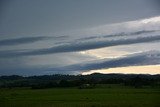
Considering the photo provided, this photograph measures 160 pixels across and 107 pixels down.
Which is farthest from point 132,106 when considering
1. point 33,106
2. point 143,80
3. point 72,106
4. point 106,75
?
point 106,75

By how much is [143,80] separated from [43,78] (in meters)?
41.7

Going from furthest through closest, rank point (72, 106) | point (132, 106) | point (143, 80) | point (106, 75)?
point (106, 75)
point (143, 80)
point (72, 106)
point (132, 106)

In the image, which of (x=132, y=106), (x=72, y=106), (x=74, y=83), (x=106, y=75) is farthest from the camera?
(x=106, y=75)

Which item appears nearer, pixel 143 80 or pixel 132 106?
pixel 132 106

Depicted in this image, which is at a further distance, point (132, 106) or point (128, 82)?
point (128, 82)

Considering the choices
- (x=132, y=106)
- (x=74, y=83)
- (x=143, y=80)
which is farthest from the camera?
(x=74, y=83)

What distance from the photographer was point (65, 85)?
63.5 metres

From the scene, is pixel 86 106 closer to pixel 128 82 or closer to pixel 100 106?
pixel 100 106

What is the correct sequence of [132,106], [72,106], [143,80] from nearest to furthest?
[132,106]
[72,106]
[143,80]

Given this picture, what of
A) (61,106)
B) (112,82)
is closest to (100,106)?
(61,106)

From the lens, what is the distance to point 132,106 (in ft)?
81.5

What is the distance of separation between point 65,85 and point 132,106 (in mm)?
39215

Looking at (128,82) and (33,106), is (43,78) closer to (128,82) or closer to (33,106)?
(128,82)

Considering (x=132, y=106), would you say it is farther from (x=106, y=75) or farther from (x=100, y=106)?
(x=106, y=75)
